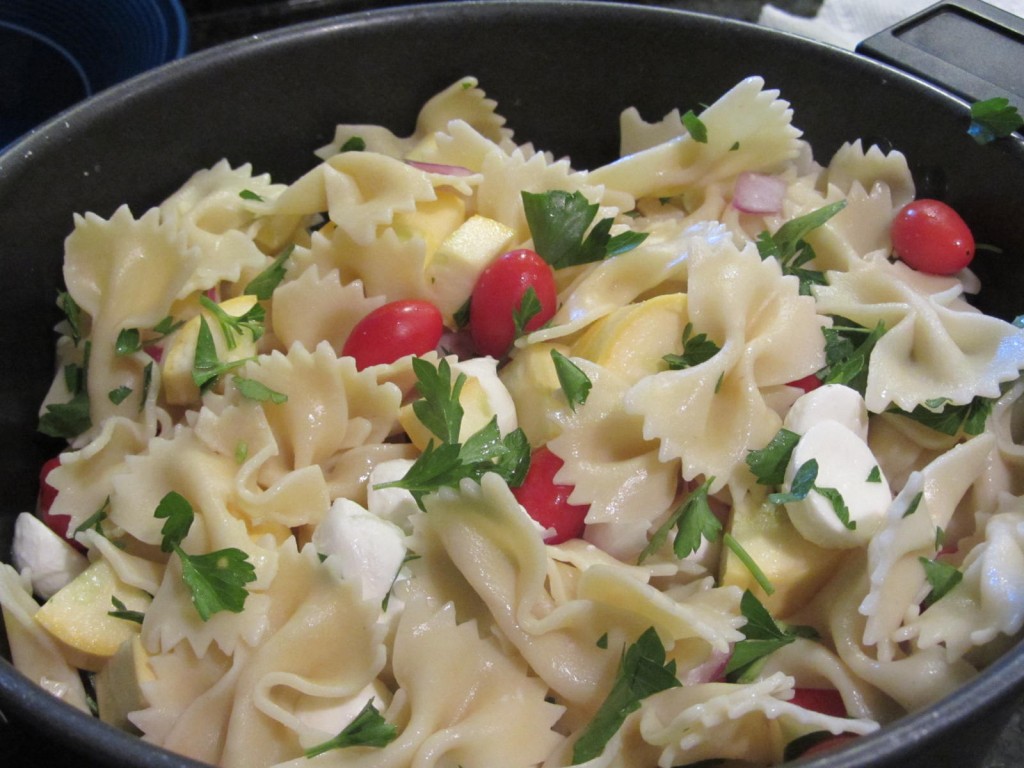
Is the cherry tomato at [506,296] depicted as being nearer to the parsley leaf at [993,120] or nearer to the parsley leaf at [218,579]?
the parsley leaf at [218,579]

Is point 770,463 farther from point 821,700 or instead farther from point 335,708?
point 335,708

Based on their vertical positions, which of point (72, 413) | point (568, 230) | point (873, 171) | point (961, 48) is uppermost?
point (961, 48)

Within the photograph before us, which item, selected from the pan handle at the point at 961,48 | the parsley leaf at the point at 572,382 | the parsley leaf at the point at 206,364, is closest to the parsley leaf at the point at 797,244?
the pan handle at the point at 961,48

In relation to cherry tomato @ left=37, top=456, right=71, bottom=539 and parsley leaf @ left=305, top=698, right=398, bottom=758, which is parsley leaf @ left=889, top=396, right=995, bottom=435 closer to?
parsley leaf @ left=305, top=698, right=398, bottom=758

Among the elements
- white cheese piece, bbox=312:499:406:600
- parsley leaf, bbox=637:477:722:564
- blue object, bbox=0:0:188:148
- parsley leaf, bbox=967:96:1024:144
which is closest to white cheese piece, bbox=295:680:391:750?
white cheese piece, bbox=312:499:406:600

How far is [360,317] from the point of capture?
85.4 inches

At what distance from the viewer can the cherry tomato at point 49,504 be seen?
1989 mm

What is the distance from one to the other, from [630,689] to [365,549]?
0.52m

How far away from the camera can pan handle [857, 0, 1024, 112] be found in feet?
7.57

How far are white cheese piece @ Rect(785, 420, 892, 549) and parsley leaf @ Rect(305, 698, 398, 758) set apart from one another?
0.81m

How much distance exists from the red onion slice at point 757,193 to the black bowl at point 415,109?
0.26 metres

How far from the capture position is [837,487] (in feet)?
5.60

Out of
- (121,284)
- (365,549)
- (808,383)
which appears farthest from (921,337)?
(121,284)

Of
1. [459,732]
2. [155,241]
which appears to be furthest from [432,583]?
[155,241]
